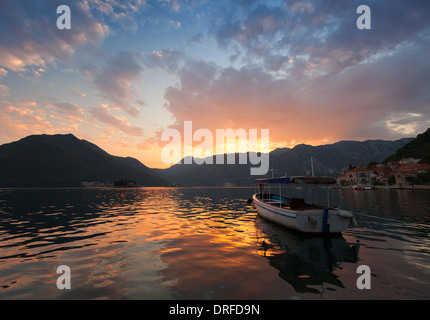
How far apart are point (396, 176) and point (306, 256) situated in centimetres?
12799

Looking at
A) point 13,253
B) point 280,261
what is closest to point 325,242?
point 280,261

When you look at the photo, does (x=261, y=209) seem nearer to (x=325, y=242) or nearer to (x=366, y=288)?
(x=325, y=242)

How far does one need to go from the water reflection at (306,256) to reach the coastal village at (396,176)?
10347 centimetres

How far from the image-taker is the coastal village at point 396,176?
3666 inches

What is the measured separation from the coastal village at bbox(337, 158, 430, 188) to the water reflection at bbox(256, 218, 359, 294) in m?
103

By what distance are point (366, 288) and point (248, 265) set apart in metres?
4.81

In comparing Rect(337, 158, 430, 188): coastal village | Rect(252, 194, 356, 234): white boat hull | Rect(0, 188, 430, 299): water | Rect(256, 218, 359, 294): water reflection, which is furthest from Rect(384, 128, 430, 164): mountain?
Rect(0, 188, 430, 299): water

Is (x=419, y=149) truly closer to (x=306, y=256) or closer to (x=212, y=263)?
(x=306, y=256)

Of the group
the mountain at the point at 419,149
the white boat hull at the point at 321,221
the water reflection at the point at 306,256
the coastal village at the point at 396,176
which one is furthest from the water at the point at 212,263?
the mountain at the point at 419,149

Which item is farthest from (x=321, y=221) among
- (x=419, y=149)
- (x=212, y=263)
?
(x=419, y=149)

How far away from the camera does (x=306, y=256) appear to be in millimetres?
11727

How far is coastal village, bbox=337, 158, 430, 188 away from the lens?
93119mm

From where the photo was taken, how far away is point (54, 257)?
11195 mm

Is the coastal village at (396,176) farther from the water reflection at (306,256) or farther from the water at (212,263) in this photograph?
the water at (212,263)
